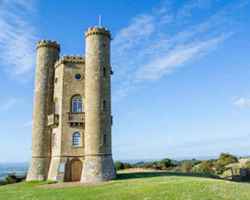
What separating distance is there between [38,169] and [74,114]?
718 centimetres

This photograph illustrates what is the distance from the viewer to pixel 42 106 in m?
31.5

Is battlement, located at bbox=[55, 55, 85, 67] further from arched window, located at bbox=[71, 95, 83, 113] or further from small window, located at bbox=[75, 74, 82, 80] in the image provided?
arched window, located at bbox=[71, 95, 83, 113]

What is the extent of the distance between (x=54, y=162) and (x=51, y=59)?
37.5 ft

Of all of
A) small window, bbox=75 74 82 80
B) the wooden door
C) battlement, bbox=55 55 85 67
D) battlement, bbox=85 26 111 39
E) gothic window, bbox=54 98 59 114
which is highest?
battlement, bbox=85 26 111 39

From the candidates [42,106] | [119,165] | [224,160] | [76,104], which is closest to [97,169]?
[76,104]

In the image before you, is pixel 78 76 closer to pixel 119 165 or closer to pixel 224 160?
pixel 119 165

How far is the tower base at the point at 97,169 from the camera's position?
25.5m

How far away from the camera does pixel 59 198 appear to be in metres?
17.6

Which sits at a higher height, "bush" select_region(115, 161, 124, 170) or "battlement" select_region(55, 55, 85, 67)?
"battlement" select_region(55, 55, 85, 67)

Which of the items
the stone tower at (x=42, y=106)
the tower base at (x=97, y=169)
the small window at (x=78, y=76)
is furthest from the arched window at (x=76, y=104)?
the tower base at (x=97, y=169)

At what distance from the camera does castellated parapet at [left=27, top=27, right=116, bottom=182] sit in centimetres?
2681

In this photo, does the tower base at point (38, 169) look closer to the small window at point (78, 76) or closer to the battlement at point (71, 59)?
the small window at point (78, 76)

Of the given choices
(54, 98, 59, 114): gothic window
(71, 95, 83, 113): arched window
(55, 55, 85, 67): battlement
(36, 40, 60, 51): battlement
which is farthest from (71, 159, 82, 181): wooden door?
(36, 40, 60, 51): battlement

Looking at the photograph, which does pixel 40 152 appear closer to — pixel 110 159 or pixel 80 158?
pixel 80 158
